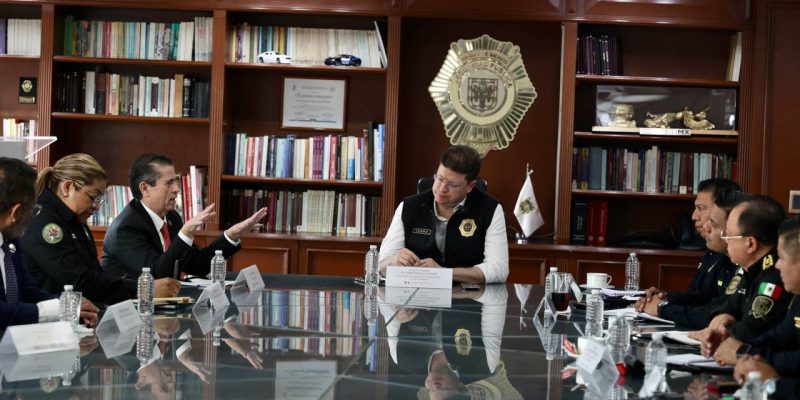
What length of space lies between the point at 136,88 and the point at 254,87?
28.6 inches

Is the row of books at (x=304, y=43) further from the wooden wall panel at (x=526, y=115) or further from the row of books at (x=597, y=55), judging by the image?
the row of books at (x=597, y=55)

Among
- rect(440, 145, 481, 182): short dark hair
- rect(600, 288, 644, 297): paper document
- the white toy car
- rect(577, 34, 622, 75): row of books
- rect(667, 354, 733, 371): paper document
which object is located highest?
rect(577, 34, 622, 75): row of books

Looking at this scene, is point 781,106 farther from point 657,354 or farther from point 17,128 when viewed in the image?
point 17,128

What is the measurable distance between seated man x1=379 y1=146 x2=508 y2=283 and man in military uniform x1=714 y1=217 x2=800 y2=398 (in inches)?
72.2

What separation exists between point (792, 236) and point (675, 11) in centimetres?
368

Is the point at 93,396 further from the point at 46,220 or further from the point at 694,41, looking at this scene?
the point at 694,41

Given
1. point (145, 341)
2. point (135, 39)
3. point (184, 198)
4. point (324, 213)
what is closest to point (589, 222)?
point (324, 213)

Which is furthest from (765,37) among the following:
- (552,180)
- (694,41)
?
(552,180)

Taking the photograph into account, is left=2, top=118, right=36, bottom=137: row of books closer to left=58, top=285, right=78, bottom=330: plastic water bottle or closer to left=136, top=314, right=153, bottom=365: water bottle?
left=136, top=314, right=153, bottom=365: water bottle

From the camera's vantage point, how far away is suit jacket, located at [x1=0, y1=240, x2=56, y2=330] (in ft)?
9.19

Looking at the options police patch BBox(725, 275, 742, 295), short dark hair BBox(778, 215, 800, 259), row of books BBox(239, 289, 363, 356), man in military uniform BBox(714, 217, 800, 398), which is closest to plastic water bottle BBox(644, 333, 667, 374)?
man in military uniform BBox(714, 217, 800, 398)

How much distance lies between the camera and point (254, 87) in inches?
255

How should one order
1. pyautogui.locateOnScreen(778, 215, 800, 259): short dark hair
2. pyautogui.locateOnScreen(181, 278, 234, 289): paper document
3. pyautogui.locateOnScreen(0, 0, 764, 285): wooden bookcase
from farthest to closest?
pyautogui.locateOnScreen(0, 0, 764, 285): wooden bookcase
pyautogui.locateOnScreen(181, 278, 234, 289): paper document
pyautogui.locateOnScreen(778, 215, 800, 259): short dark hair

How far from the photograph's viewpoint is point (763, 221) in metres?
3.16
